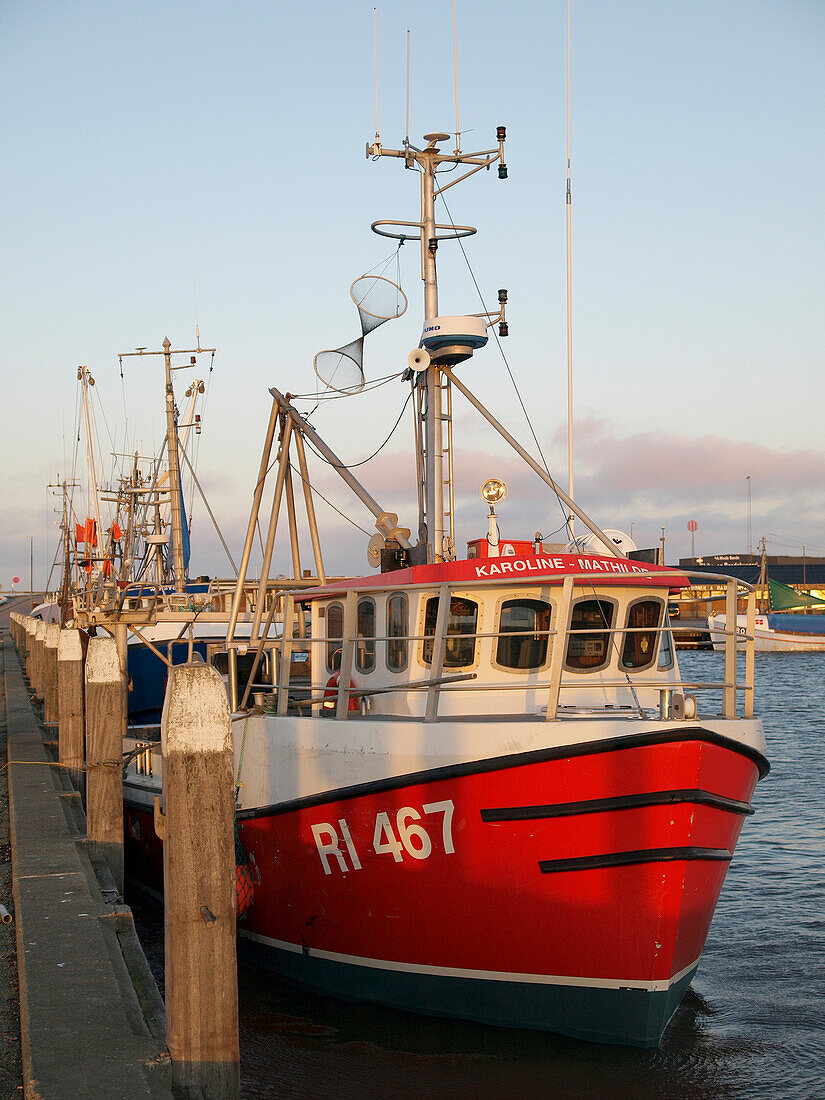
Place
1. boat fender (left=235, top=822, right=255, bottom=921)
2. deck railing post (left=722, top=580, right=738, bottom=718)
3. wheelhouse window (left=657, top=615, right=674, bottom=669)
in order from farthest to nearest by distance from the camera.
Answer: boat fender (left=235, top=822, right=255, bottom=921)
wheelhouse window (left=657, top=615, right=674, bottom=669)
deck railing post (left=722, top=580, right=738, bottom=718)

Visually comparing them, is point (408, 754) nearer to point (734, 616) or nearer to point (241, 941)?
point (734, 616)

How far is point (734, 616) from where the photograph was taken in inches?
318

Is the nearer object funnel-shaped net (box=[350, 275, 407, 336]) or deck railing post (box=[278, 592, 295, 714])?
deck railing post (box=[278, 592, 295, 714])

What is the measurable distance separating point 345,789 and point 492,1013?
80.8 inches

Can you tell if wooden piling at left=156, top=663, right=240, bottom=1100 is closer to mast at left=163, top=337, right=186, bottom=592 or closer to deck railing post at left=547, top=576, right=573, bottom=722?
deck railing post at left=547, top=576, right=573, bottom=722

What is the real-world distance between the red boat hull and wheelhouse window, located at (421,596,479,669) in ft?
4.29

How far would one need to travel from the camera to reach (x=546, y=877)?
749cm

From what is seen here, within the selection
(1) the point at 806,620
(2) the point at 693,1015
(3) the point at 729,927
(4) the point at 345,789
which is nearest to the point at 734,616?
(4) the point at 345,789

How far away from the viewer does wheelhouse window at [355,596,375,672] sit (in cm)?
Result: 949

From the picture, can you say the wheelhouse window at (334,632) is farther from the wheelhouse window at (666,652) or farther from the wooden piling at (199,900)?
the wooden piling at (199,900)

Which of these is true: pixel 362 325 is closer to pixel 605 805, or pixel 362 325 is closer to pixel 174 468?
pixel 605 805

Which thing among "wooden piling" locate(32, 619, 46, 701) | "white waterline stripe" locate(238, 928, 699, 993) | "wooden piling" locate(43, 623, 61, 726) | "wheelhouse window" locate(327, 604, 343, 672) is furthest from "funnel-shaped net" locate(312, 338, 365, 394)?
"wooden piling" locate(32, 619, 46, 701)

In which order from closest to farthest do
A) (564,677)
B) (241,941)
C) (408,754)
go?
(408,754) → (564,677) → (241,941)

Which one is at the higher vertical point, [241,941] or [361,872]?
[361,872]
